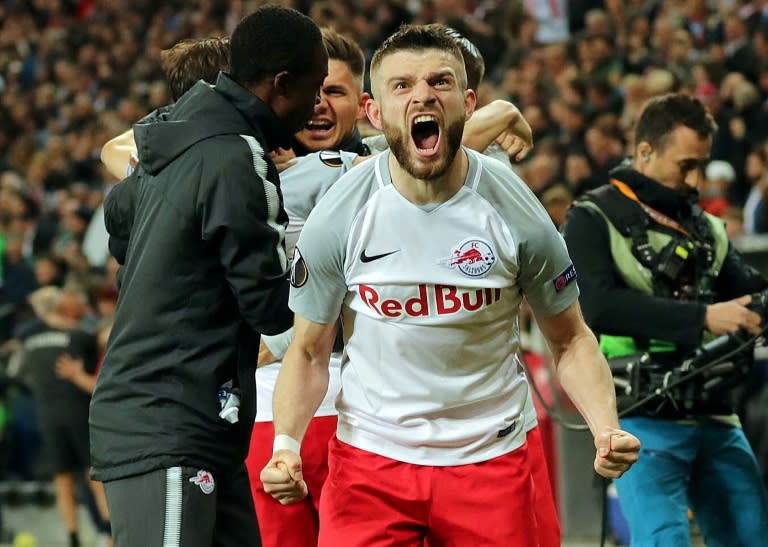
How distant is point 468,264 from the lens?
12.2 feet

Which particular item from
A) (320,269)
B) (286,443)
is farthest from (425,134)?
(286,443)

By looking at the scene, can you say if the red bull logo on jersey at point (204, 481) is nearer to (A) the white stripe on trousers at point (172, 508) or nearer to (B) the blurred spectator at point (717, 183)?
(A) the white stripe on trousers at point (172, 508)

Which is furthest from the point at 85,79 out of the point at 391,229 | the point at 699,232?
the point at 391,229

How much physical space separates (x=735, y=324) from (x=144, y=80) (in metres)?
15.7

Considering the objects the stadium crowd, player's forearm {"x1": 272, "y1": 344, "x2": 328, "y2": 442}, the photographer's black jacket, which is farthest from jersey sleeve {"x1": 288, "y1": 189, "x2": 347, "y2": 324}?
the stadium crowd

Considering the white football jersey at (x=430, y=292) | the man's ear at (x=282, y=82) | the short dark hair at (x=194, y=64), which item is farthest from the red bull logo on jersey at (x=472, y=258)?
the short dark hair at (x=194, y=64)

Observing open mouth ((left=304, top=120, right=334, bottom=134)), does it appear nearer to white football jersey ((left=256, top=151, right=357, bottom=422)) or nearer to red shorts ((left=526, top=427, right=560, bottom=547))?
white football jersey ((left=256, top=151, right=357, bottom=422))

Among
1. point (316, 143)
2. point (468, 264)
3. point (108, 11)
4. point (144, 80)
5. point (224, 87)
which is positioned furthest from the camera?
point (108, 11)

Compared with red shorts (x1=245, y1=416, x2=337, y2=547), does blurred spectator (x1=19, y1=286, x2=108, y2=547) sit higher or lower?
lower

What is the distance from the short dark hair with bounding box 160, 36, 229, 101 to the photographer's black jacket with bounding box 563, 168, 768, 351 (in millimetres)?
1672

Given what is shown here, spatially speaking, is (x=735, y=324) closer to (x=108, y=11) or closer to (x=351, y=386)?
(x=351, y=386)

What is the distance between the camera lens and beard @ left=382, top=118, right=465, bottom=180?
368 centimetres

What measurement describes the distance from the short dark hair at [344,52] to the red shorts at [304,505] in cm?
124

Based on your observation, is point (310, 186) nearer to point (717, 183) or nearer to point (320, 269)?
point (320, 269)
